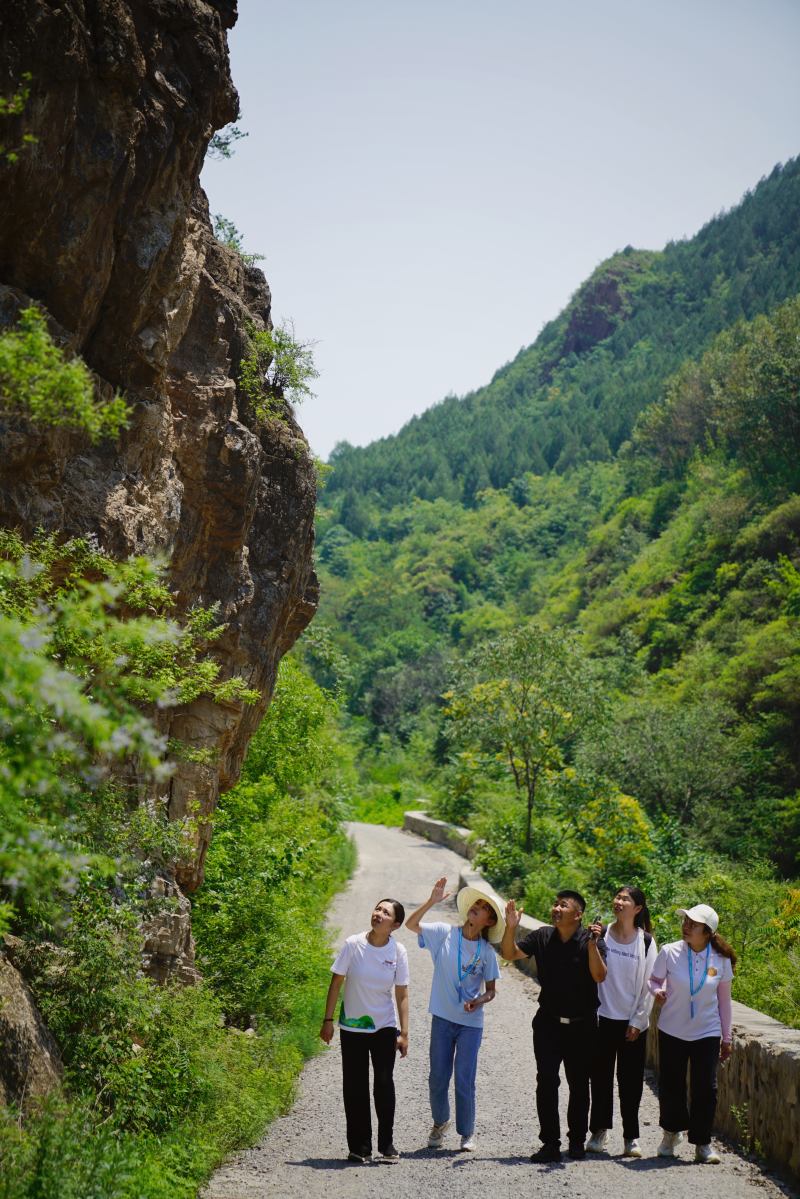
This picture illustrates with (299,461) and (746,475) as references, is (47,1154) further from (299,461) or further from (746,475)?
(746,475)

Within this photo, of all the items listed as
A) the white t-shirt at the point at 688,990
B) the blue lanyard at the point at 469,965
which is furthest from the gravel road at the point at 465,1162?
the blue lanyard at the point at 469,965

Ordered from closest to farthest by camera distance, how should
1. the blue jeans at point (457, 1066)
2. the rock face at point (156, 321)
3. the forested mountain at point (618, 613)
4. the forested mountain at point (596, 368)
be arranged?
the rock face at point (156, 321) < the blue jeans at point (457, 1066) < the forested mountain at point (618, 613) < the forested mountain at point (596, 368)

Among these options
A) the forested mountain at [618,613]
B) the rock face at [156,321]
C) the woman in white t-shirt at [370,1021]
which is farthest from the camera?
the forested mountain at [618,613]

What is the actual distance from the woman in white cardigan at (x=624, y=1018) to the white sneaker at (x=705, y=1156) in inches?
15.4

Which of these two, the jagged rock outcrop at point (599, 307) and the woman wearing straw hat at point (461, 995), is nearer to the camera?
the woman wearing straw hat at point (461, 995)

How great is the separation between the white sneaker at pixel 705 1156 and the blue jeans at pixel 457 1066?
1.55 metres

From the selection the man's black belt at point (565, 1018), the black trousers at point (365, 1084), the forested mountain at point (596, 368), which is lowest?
the black trousers at point (365, 1084)

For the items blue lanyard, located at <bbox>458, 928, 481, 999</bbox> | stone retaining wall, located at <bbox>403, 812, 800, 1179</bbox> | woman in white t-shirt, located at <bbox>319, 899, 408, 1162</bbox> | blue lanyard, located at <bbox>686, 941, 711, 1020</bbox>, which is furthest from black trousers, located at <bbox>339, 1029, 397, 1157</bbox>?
stone retaining wall, located at <bbox>403, 812, 800, 1179</bbox>

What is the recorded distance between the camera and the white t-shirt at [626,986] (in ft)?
24.2

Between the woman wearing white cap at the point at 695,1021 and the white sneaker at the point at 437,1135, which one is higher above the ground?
the woman wearing white cap at the point at 695,1021

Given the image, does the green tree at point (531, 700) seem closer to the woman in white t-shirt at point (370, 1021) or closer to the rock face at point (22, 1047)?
the woman in white t-shirt at point (370, 1021)

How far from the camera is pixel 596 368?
13825 centimetres

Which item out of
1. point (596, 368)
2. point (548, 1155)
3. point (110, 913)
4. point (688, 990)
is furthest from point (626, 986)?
point (596, 368)

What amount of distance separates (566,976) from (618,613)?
43373 millimetres
